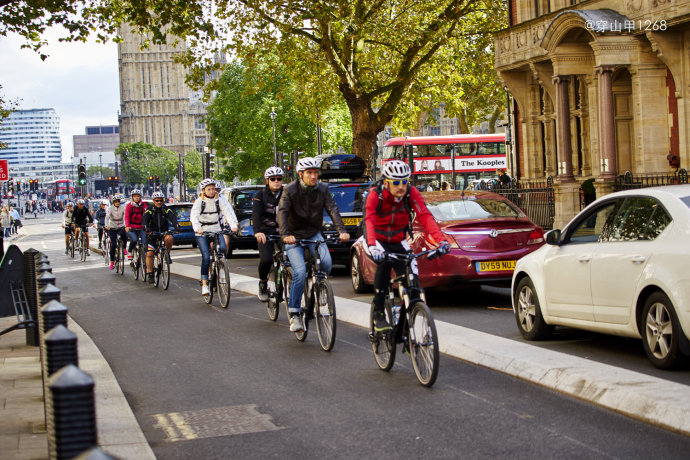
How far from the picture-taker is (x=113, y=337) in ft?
37.7

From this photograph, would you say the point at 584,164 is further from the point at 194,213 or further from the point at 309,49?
the point at 194,213

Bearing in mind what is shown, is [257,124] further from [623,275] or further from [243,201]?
[623,275]

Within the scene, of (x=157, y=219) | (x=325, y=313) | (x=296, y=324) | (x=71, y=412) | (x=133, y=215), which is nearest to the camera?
(x=71, y=412)

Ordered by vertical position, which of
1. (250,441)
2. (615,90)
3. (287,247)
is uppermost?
(615,90)

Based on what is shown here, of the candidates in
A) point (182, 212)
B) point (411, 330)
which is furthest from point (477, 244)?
point (182, 212)

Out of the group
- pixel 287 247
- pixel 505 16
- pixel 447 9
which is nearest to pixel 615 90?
pixel 447 9

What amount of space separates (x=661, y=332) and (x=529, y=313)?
2199 millimetres

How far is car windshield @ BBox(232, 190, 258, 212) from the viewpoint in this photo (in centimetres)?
2745

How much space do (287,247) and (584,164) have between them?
803 inches

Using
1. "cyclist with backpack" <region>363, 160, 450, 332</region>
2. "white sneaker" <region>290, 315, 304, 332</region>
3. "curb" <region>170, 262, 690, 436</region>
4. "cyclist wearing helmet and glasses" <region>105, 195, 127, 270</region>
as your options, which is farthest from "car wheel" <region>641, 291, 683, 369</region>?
"cyclist wearing helmet and glasses" <region>105, 195, 127, 270</region>

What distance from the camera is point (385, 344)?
823cm

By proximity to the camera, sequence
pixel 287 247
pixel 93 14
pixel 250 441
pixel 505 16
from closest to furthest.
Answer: pixel 250 441, pixel 287 247, pixel 93 14, pixel 505 16

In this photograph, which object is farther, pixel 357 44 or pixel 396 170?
pixel 357 44

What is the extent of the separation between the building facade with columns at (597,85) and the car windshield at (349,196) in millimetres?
→ 7409
